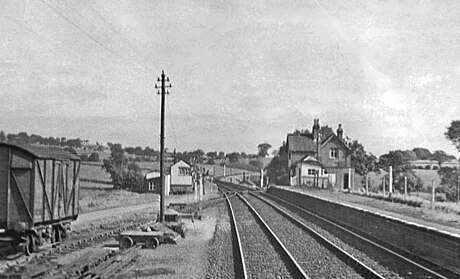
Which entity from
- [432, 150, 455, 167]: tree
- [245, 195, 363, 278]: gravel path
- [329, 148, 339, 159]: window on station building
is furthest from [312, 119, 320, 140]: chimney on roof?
[245, 195, 363, 278]: gravel path

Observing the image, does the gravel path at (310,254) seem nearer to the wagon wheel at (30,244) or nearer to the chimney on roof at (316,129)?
the wagon wheel at (30,244)

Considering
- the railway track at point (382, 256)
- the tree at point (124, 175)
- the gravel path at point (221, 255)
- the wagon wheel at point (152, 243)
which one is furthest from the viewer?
the tree at point (124, 175)

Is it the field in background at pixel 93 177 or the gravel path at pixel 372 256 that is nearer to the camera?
the gravel path at pixel 372 256

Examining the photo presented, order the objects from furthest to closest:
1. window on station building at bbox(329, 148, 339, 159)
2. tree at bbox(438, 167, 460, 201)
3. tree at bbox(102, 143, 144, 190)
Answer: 1. window on station building at bbox(329, 148, 339, 159)
2. tree at bbox(102, 143, 144, 190)
3. tree at bbox(438, 167, 460, 201)

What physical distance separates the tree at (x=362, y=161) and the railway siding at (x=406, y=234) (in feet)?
170

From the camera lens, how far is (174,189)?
221 ft

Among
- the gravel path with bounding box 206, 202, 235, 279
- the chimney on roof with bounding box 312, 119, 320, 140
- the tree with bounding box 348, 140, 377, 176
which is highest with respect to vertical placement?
the chimney on roof with bounding box 312, 119, 320, 140

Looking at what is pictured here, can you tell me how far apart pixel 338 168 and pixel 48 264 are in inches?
2668

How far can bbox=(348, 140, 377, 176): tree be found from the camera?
8307cm

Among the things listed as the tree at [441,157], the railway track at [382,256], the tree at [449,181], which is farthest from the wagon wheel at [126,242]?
the tree at [441,157]

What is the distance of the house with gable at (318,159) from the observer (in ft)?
251

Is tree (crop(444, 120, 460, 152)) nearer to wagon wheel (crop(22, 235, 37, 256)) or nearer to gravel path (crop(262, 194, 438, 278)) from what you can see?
gravel path (crop(262, 194, 438, 278))

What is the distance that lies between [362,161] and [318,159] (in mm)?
6354

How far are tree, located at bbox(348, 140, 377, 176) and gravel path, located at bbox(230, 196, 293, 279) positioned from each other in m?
57.7
